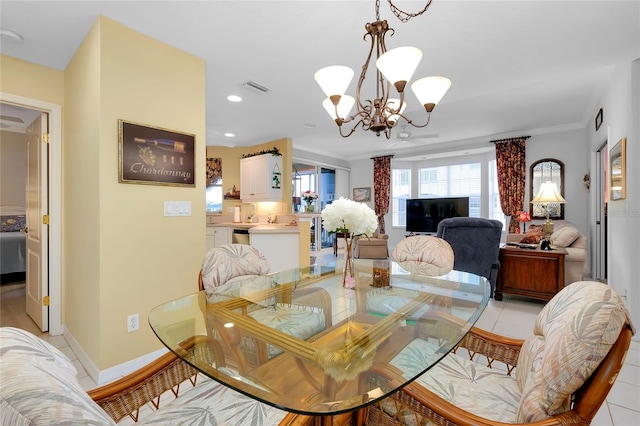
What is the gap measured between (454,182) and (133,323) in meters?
7.25

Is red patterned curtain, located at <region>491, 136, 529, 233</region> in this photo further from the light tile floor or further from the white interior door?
the white interior door

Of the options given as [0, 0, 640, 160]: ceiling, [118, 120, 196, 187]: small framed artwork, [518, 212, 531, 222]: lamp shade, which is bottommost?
[518, 212, 531, 222]: lamp shade

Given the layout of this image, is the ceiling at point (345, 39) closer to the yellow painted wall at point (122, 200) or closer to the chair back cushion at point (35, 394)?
the yellow painted wall at point (122, 200)

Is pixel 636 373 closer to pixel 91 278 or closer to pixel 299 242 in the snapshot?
pixel 299 242

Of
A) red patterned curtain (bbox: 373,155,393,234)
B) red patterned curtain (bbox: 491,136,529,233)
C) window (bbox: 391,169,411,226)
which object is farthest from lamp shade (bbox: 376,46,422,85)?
window (bbox: 391,169,411,226)

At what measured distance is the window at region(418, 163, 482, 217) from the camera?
7121 mm

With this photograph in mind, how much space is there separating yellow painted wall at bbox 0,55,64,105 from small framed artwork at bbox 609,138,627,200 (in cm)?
534

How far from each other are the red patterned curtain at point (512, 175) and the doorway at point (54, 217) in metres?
7.11

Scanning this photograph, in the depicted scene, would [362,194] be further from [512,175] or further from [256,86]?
[256,86]

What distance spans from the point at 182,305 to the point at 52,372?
3.72 ft

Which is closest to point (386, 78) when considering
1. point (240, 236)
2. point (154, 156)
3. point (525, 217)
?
point (154, 156)

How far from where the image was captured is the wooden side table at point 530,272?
3533 millimetres

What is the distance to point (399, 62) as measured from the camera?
5.48 feet

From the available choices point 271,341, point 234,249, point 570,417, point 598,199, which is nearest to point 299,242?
point 234,249
